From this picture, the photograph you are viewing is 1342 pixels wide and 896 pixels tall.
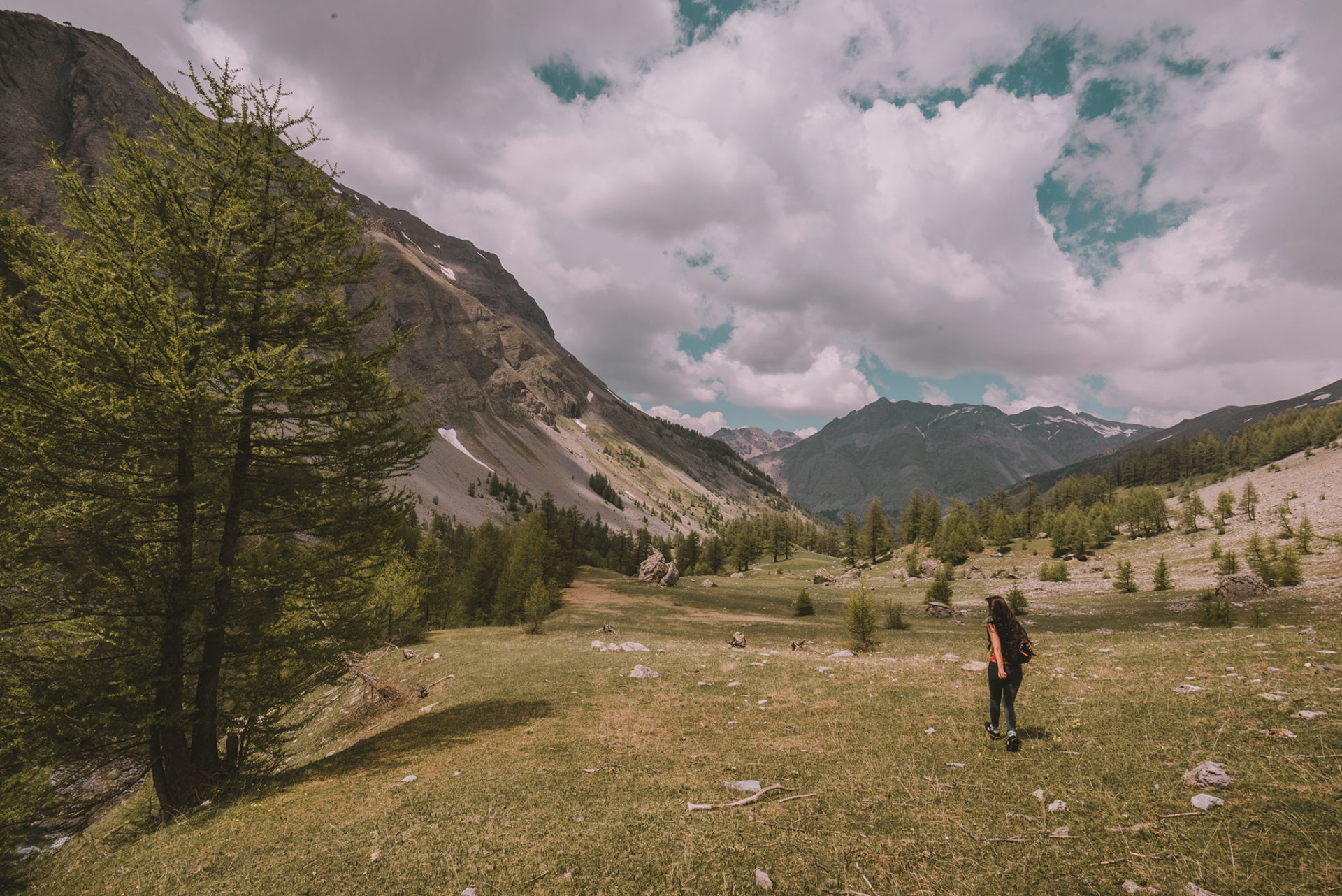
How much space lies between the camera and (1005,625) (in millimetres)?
9727

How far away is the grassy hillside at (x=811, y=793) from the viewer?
17.7 feet

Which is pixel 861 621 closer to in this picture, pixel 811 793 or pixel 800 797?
pixel 811 793

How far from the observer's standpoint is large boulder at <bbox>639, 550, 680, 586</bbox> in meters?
78.0

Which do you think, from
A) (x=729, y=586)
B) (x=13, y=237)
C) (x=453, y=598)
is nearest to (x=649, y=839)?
(x=13, y=237)

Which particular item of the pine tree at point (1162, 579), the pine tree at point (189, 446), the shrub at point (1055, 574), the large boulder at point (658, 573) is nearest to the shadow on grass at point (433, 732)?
the pine tree at point (189, 446)

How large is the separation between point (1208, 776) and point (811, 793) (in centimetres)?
502

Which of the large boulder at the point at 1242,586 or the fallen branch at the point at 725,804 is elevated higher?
the large boulder at the point at 1242,586

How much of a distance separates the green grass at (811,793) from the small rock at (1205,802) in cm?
13

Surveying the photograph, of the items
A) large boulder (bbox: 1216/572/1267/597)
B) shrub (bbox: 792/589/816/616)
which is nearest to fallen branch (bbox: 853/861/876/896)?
large boulder (bbox: 1216/572/1267/597)

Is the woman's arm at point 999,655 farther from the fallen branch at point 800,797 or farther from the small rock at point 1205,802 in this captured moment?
the fallen branch at point 800,797

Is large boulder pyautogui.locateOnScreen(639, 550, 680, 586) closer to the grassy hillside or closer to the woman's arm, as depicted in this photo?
the grassy hillside

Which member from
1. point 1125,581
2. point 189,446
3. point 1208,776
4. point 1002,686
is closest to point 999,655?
point 1002,686

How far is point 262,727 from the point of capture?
37.4ft

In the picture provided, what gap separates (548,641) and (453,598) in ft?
99.7
